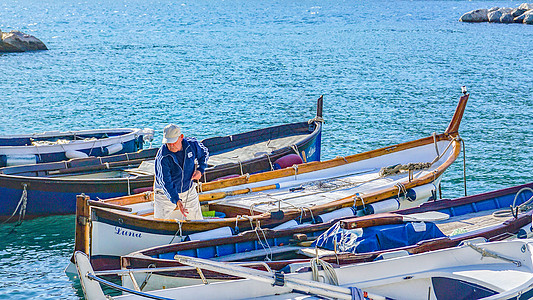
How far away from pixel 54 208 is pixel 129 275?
18.4 feet

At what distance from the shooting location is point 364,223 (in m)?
9.77

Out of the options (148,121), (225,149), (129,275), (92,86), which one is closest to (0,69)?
(92,86)

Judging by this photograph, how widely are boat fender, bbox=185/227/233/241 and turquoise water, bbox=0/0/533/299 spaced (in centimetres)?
240

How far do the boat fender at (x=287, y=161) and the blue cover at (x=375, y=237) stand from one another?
4.91 metres

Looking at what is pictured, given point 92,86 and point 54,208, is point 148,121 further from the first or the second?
point 54,208

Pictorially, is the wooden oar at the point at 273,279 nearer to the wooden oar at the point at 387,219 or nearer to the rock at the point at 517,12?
the wooden oar at the point at 387,219

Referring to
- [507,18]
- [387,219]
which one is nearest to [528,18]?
[507,18]

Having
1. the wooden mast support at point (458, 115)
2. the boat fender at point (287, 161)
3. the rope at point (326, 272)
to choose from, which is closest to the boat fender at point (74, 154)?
the boat fender at point (287, 161)

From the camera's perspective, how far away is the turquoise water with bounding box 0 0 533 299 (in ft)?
58.8

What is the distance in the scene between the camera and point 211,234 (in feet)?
33.9

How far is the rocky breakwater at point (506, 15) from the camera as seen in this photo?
71375 millimetres

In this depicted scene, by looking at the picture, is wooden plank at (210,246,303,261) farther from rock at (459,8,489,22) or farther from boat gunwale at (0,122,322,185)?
rock at (459,8,489,22)

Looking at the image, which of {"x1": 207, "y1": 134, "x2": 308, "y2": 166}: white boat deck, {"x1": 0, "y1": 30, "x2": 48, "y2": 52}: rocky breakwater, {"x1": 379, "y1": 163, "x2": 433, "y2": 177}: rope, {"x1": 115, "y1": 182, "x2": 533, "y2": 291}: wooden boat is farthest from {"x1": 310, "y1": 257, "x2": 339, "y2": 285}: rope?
{"x1": 0, "y1": 30, "x2": 48, "y2": 52}: rocky breakwater

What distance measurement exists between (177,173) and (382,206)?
4.11m
